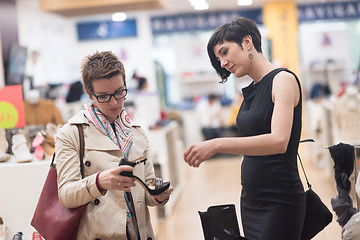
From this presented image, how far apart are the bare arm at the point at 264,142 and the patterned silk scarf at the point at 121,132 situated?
349 millimetres

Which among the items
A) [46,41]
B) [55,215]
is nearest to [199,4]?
[55,215]

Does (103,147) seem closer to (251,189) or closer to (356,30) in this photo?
(251,189)

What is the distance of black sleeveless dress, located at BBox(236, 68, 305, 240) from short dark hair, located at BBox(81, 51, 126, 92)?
53cm

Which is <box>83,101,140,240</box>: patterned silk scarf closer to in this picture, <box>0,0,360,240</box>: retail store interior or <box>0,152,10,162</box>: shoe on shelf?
<box>0,0,360,240</box>: retail store interior

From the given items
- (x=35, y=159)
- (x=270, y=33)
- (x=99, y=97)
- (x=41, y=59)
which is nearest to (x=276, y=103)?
(x=99, y=97)

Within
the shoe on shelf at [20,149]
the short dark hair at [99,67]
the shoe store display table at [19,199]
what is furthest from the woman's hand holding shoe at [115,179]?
Answer: the shoe on shelf at [20,149]

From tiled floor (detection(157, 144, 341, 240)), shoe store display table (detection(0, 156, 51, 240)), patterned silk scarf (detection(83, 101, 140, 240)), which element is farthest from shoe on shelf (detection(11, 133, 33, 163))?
tiled floor (detection(157, 144, 341, 240))

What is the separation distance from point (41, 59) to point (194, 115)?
3773mm

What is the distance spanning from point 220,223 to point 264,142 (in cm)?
50

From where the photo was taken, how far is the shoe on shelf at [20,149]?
2783 mm

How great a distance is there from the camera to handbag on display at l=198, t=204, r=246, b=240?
1989mm

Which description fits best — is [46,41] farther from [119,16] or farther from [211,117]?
[211,117]

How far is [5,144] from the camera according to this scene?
3008 millimetres

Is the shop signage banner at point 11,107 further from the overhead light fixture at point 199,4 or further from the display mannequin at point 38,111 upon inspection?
the overhead light fixture at point 199,4
